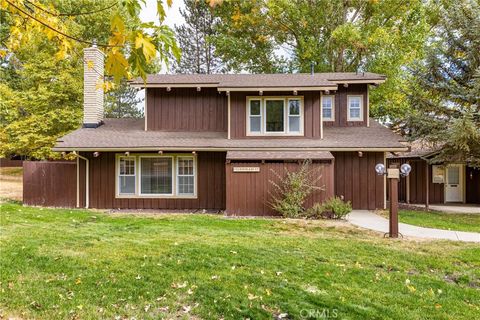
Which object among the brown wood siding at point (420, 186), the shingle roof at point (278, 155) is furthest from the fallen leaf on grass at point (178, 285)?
the brown wood siding at point (420, 186)

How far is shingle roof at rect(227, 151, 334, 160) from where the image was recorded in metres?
11.5

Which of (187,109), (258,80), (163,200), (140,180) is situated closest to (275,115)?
(258,80)

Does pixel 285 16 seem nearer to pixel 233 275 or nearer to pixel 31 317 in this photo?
pixel 233 275

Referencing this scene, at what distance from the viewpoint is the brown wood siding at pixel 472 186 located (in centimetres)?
1664

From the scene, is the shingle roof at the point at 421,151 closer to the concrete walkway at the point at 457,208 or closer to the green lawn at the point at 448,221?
the concrete walkway at the point at 457,208

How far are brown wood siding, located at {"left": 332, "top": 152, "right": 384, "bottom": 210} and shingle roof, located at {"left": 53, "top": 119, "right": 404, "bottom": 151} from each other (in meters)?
0.64

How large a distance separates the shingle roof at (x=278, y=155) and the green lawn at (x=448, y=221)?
10.3 feet

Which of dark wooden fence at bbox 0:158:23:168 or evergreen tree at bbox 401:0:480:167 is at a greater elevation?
evergreen tree at bbox 401:0:480:167

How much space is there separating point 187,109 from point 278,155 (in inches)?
192

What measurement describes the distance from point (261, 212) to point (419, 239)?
192 inches

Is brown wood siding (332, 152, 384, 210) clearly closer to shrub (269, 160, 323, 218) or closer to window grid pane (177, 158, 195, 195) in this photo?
shrub (269, 160, 323, 218)

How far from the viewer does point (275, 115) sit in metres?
13.4

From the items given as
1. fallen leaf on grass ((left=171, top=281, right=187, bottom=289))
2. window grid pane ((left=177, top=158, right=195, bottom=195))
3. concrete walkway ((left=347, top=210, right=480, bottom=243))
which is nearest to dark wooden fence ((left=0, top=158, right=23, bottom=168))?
window grid pane ((left=177, top=158, right=195, bottom=195))

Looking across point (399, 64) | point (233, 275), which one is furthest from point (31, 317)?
point (399, 64)
